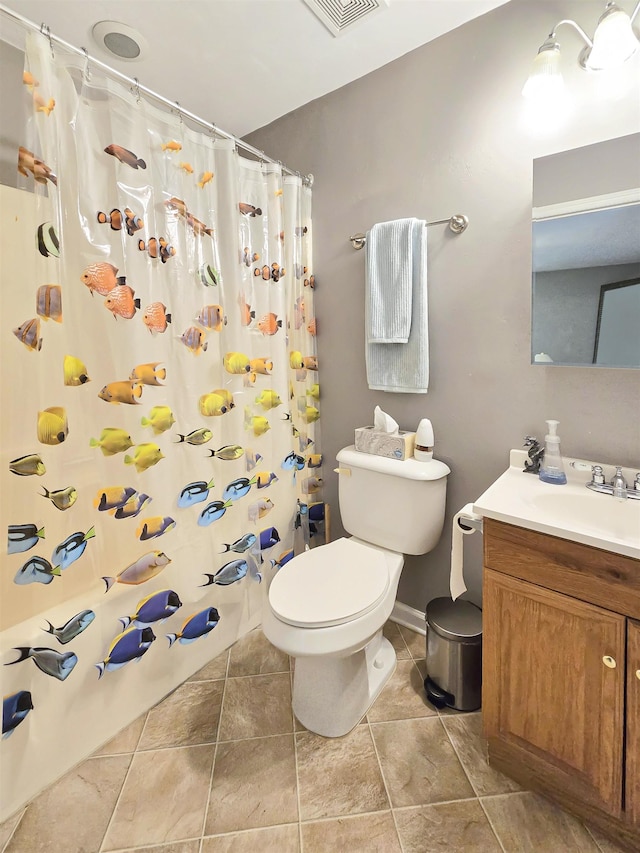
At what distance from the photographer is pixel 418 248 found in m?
1.61

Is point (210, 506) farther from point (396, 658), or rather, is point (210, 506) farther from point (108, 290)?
point (396, 658)

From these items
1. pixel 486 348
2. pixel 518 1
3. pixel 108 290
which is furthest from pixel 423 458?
pixel 518 1

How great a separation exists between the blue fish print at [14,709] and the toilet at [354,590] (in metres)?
0.68

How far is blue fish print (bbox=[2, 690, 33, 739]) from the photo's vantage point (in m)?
1.15

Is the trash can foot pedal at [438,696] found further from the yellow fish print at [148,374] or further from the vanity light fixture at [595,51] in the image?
the vanity light fixture at [595,51]

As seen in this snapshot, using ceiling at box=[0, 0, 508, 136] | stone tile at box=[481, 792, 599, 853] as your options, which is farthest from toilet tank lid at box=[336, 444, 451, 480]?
ceiling at box=[0, 0, 508, 136]

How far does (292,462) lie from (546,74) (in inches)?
62.8

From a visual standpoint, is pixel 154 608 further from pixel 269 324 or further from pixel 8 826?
pixel 269 324

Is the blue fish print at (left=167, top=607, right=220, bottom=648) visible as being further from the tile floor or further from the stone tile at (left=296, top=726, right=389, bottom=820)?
the stone tile at (left=296, top=726, right=389, bottom=820)

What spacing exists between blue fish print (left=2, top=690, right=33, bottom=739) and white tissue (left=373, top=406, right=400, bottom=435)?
4.60 ft

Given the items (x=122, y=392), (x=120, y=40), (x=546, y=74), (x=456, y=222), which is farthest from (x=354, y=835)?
(x=120, y=40)

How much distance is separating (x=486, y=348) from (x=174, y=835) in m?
1.74

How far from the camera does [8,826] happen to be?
1.16m

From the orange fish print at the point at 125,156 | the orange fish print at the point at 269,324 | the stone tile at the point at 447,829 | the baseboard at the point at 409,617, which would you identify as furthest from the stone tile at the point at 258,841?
the orange fish print at the point at 125,156
